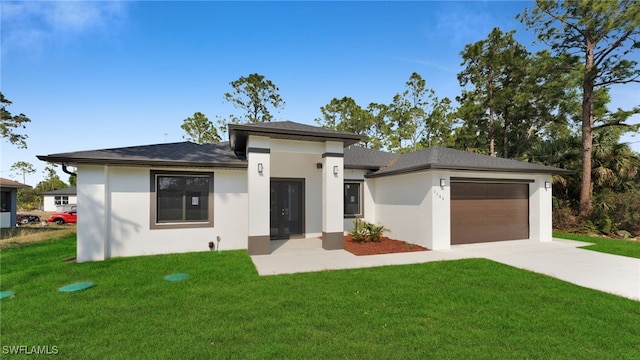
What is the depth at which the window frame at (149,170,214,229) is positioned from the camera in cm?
782

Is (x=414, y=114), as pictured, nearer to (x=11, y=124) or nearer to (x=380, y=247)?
(x=380, y=247)

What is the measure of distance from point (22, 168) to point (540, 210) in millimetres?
86338

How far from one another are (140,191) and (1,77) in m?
5.11

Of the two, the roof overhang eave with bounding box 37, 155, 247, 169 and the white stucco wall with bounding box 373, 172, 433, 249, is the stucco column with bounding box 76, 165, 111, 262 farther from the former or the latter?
the white stucco wall with bounding box 373, 172, 433, 249

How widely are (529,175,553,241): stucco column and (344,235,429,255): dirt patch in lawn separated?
16.4ft

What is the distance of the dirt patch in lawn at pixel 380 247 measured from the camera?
818cm

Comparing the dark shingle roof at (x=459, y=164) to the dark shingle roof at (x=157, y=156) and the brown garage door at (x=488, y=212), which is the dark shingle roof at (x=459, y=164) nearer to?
the brown garage door at (x=488, y=212)

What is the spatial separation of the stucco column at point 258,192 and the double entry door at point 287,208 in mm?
2532

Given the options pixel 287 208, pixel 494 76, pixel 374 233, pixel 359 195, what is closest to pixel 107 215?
pixel 287 208

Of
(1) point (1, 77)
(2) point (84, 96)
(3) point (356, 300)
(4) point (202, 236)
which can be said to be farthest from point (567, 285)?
(2) point (84, 96)

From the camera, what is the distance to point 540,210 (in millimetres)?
9914

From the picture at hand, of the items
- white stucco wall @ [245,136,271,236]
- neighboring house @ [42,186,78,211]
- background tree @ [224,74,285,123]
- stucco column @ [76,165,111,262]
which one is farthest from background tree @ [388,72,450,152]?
neighboring house @ [42,186,78,211]

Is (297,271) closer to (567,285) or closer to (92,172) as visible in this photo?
(567,285)

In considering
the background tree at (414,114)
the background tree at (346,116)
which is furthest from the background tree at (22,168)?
the background tree at (414,114)
